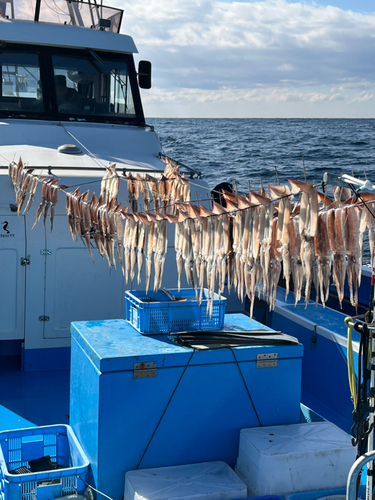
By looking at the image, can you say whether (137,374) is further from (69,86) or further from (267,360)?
(69,86)

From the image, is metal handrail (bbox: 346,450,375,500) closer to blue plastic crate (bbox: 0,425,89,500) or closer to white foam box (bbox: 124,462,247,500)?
white foam box (bbox: 124,462,247,500)

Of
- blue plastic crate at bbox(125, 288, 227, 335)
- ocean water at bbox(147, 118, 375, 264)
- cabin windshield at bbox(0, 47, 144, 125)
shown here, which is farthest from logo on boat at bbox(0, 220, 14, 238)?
ocean water at bbox(147, 118, 375, 264)

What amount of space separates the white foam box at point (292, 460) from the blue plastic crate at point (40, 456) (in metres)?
1.09

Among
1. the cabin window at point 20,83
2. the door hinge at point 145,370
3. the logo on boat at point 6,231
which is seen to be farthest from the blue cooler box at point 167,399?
the cabin window at point 20,83

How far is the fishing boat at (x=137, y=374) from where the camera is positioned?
364cm

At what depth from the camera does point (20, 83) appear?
301 inches

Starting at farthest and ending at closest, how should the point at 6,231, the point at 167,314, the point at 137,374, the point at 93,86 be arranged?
1. the point at 93,86
2. the point at 6,231
3. the point at 167,314
4. the point at 137,374

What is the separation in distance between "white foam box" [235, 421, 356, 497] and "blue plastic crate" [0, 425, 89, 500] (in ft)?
3.58

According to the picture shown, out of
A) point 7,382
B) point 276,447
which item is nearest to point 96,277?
point 7,382

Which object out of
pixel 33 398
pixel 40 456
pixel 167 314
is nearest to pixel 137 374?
pixel 167 314

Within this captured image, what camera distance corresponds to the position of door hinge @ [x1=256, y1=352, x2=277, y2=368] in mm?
4020

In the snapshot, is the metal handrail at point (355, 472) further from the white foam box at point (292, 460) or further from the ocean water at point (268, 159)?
the ocean water at point (268, 159)

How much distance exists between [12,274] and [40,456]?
2.23m

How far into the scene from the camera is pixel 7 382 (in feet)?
19.9
